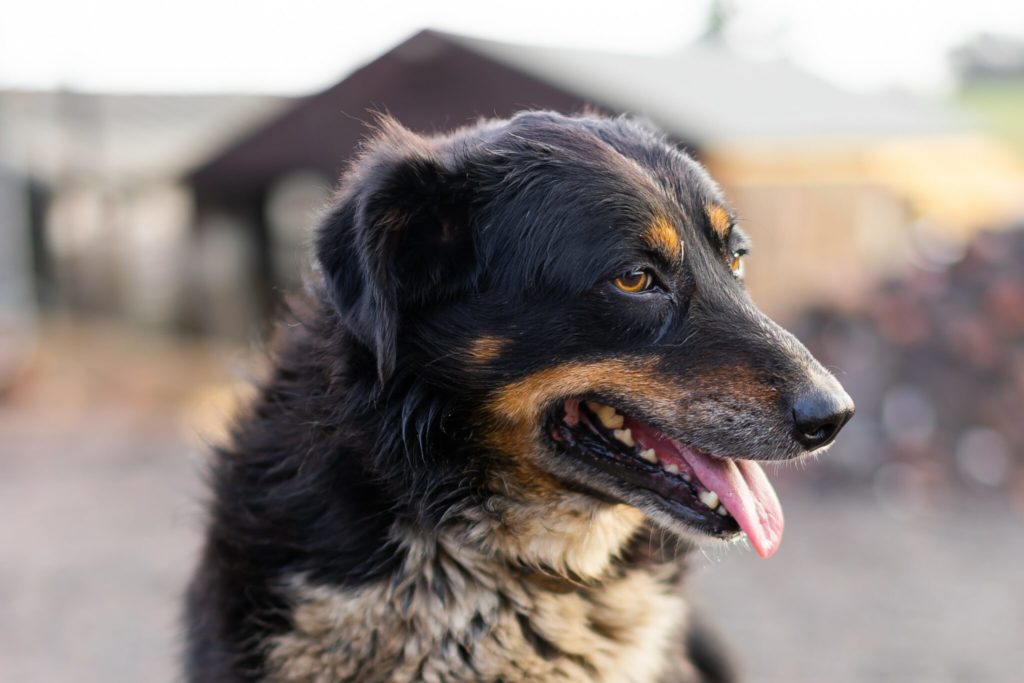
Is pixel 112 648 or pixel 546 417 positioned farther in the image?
pixel 112 648

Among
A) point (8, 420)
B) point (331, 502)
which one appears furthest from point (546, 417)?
point (8, 420)

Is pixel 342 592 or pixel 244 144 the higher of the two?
pixel 342 592

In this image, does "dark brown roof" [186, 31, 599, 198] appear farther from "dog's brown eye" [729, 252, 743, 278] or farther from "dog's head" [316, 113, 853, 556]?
"dog's head" [316, 113, 853, 556]

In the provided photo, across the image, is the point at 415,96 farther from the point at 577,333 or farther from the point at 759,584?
the point at 577,333

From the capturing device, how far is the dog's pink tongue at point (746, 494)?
234 centimetres

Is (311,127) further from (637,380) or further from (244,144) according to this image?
(637,380)

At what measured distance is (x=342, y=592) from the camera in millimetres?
2396

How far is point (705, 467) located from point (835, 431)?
0.33m

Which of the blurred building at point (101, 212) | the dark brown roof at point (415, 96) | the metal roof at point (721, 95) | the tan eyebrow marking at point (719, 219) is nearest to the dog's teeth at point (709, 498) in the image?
the tan eyebrow marking at point (719, 219)

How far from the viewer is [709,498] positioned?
2400mm

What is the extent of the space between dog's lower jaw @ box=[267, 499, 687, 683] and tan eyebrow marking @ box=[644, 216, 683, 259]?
2.20 ft

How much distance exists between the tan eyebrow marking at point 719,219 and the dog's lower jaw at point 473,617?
777 mm

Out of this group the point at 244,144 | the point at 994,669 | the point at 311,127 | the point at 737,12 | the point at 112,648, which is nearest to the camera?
the point at 994,669

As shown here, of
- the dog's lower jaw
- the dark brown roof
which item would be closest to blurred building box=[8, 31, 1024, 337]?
the dark brown roof
